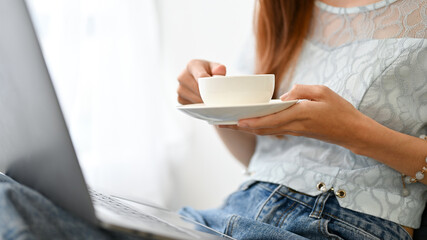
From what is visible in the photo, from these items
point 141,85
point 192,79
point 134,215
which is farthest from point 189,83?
point 141,85

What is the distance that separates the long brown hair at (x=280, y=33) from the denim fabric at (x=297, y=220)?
328 mm

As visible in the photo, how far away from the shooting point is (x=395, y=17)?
2.99 ft

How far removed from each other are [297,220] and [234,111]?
0.28 m

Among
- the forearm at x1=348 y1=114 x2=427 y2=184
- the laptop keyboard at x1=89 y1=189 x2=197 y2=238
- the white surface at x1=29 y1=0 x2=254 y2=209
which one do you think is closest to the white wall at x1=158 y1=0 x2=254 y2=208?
the white surface at x1=29 y1=0 x2=254 y2=209

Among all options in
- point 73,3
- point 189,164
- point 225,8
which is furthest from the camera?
point 189,164

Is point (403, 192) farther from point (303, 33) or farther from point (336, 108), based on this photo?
point (303, 33)

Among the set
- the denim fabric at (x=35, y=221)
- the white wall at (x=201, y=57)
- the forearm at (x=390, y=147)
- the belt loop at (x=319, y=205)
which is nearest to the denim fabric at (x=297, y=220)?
the belt loop at (x=319, y=205)

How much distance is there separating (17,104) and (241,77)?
0.35 metres

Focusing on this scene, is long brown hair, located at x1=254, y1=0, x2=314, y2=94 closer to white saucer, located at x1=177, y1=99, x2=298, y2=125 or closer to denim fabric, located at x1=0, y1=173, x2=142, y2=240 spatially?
white saucer, located at x1=177, y1=99, x2=298, y2=125

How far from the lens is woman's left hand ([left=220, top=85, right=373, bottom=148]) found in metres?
0.71

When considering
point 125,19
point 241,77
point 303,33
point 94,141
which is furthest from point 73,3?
point 241,77

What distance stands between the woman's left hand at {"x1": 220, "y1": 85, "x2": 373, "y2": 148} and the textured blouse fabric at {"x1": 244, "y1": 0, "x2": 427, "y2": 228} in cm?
12

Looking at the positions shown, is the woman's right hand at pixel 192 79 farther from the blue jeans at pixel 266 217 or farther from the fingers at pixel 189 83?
the blue jeans at pixel 266 217

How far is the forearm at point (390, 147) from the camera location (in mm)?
781
